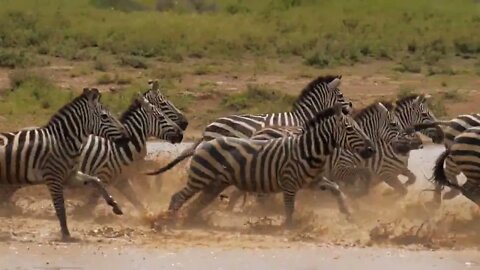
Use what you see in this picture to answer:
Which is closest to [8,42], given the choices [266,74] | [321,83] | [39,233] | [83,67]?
[83,67]

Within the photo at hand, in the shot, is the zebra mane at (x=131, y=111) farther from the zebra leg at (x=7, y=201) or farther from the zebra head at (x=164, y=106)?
the zebra leg at (x=7, y=201)

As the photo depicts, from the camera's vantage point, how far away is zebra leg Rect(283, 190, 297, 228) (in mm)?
12164

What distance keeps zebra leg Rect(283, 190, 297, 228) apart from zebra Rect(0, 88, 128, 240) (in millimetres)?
1720

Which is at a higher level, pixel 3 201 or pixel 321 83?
pixel 321 83

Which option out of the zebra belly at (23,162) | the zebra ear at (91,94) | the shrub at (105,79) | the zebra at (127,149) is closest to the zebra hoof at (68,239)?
the zebra belly at (23,162)

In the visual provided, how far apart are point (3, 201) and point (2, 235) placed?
1664 mm

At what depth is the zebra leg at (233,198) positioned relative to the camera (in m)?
13.3

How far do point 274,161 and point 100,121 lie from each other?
1.84 meters

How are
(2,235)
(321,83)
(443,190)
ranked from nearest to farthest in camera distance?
1. (2,235)
2. (443,190)
3. (321,83)

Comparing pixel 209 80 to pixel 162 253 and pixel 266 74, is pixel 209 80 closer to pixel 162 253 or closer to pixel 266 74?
pixel 266 74

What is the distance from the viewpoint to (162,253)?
35.4ft

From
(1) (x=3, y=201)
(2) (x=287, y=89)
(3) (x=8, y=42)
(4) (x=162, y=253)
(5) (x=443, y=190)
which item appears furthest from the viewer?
(3) (x=8, y=42)

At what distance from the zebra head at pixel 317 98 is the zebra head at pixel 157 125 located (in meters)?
1.66

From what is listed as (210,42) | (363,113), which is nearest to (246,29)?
(210,42)
